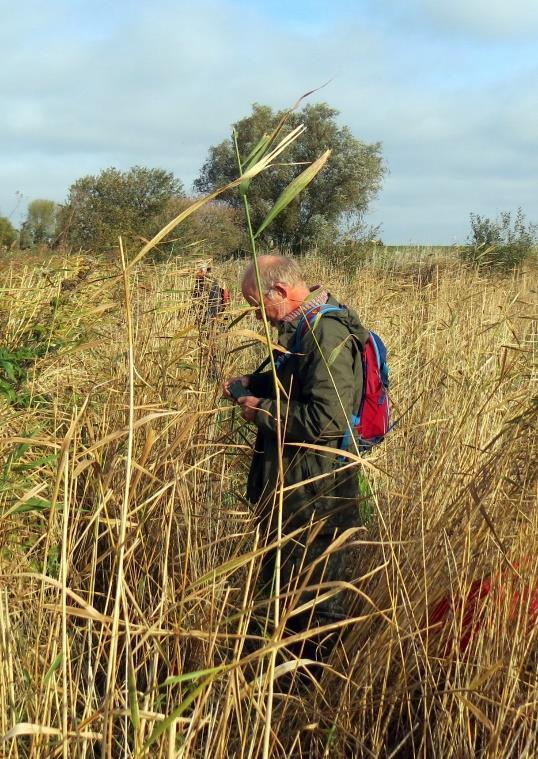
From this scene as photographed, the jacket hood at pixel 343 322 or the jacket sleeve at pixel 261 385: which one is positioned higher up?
the jacket hood at pixel 343 322

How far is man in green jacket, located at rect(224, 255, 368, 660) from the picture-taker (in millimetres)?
2730

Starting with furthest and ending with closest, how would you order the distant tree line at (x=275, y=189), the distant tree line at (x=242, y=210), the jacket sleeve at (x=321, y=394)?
the distant tree line at (x=275, y=189) < the distant tree line at (x=242, y=210) < the jacket sleeve at (x=321, y=394)

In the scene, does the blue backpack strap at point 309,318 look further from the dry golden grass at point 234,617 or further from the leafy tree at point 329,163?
the leafy tree at point 329,163

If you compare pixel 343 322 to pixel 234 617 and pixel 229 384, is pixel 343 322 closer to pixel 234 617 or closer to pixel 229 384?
pixel 229 384

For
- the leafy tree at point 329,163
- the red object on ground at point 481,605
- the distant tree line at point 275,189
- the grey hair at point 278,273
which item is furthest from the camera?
the leafy tree at point 329,163

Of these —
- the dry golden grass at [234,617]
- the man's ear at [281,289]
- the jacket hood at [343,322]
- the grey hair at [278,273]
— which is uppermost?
the grey hair at [278,273]

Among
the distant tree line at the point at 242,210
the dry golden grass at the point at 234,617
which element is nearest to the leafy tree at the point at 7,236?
the distant tree line at the point at 242,210

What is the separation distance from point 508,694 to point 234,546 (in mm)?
1029

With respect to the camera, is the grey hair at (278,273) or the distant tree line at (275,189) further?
the distant tree line at (275,189)

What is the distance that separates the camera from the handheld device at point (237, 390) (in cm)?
291

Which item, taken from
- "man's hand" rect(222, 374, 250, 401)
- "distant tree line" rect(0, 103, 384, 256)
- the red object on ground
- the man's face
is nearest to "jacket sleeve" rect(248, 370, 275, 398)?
"man's hand" rect(222, 374, 250, 401)

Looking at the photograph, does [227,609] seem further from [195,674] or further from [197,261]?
[197,261]

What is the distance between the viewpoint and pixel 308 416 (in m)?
2.74

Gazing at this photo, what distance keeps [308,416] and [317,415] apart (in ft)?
0.10
